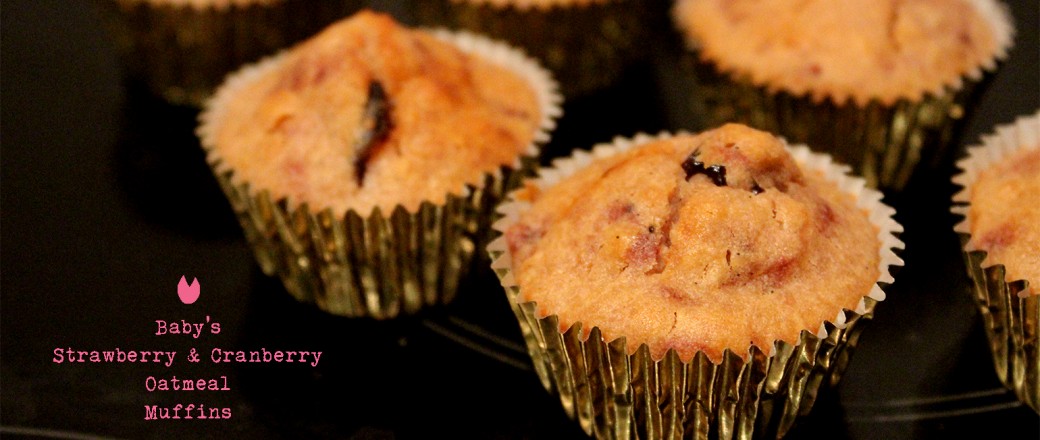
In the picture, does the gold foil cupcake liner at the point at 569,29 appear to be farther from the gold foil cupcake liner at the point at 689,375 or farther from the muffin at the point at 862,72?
the gold foil cupcake liner at the point at 689,375

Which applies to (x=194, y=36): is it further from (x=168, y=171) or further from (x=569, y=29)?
(x=569, y=29)

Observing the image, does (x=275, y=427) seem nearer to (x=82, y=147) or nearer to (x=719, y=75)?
(x=82, y=147)

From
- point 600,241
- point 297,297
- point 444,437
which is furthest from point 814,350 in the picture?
point 297,297

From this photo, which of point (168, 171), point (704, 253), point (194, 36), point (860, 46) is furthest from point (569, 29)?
point (704, 253)

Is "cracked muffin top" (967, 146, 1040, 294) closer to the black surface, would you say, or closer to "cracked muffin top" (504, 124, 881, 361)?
"cracked muffin top" (504, 124, 881, 361)

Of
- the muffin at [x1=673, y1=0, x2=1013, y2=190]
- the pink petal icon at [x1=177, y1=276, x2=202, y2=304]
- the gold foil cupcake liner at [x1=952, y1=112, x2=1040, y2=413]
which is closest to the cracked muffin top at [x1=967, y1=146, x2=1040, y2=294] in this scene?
the gold foil cupcake liner at [x1=952, y1=112, x2=1040, y2=413]
